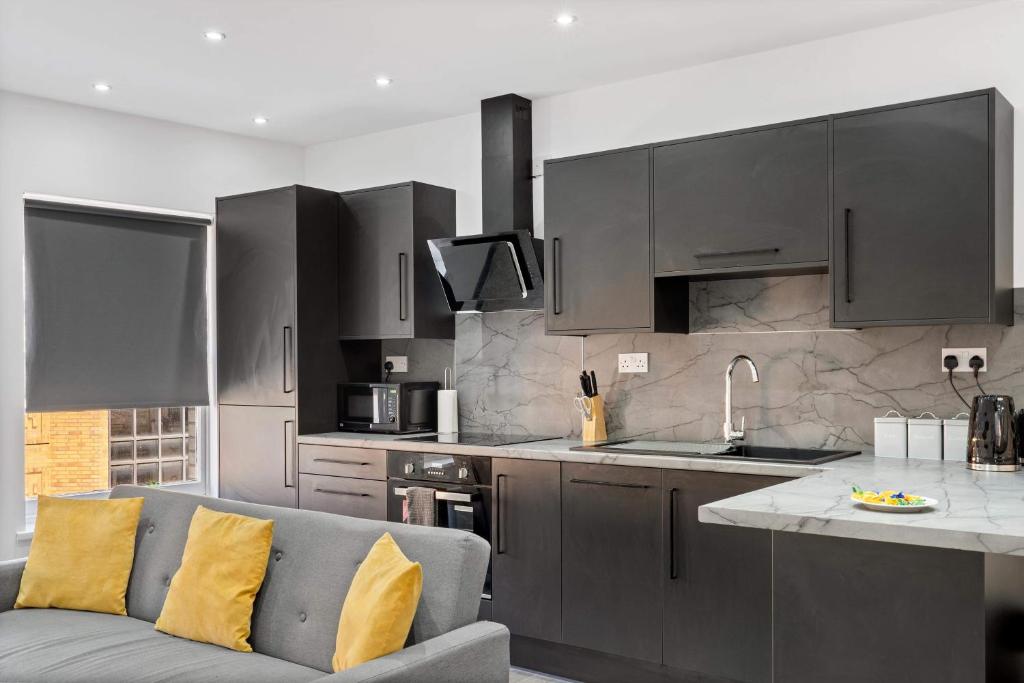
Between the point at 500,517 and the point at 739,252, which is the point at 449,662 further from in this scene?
the point at 739,252

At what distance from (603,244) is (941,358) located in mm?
1493

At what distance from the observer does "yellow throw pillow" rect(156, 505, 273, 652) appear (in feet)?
9.12

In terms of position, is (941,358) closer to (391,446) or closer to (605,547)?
(605,547)

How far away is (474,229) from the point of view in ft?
16.2

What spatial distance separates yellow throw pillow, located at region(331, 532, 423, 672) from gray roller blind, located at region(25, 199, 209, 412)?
10.0 feet

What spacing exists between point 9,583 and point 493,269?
2520 mm

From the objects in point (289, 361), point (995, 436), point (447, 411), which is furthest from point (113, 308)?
point (995, 436)

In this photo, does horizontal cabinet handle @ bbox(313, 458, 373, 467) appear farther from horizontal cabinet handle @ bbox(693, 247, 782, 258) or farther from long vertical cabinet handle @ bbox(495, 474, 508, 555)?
horizontal cabinet handle @ bbox(693, 247, 782, 258)

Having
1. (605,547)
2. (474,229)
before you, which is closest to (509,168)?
(474,229)

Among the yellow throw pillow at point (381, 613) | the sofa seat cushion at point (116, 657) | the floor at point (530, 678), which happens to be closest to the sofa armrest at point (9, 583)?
the sofa seat cushion at point (116, 657)

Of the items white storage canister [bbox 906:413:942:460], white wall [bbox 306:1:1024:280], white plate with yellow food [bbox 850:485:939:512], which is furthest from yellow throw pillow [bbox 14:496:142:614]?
white storage canister [bbox 906:413:942:460]

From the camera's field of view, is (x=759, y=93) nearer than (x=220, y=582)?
No

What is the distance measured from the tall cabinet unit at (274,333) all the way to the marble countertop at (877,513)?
1.84m

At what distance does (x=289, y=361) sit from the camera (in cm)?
483
